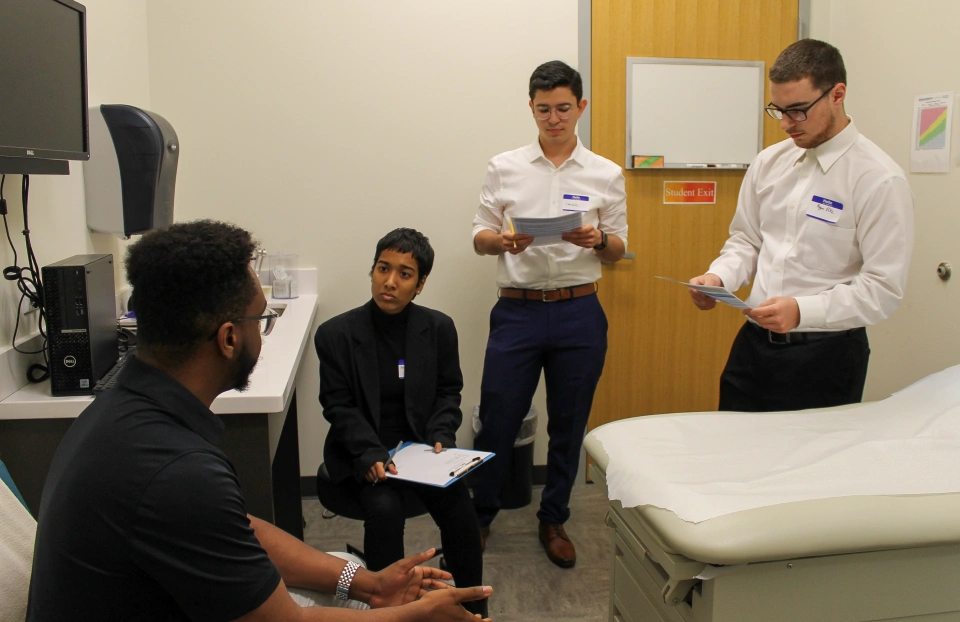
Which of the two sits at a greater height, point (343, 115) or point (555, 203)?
point (343, 115)

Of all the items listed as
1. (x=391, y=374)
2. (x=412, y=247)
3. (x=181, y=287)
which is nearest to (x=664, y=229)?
(x=412, y=247)

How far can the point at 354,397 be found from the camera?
89.2 inches

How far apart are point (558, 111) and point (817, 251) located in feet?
3.29

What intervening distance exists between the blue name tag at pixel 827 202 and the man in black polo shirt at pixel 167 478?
5.37 feet

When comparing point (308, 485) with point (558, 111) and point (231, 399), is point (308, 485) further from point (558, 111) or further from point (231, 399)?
point (558, 111)

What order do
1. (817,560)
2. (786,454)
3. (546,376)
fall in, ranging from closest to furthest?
(817,560) < (786,454) < (546,376)

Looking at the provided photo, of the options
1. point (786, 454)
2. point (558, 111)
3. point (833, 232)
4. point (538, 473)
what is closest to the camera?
point (786, 454)

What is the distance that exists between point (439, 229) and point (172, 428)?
225 cm

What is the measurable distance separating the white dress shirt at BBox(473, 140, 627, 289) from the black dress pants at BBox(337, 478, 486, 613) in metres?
0.91

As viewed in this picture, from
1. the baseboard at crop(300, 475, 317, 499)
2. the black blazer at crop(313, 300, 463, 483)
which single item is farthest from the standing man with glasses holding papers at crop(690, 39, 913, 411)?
the baseboard at crop(300, 475, 317, 499)

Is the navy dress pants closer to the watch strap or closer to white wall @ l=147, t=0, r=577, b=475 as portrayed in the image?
white wall @ l=147, t=0, r=577, b=475

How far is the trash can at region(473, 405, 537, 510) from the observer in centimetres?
313

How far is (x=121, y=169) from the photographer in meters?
2.36

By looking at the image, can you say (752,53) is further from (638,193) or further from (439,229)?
(439,229)
